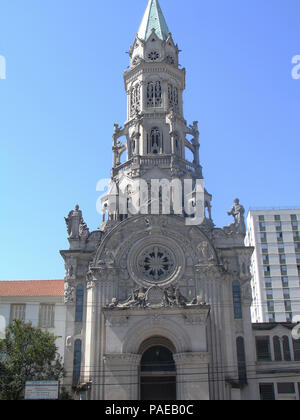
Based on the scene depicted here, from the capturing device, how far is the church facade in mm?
40812

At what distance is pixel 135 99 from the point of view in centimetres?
5847

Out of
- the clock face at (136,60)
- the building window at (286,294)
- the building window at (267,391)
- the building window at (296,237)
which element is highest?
the clock face at (136,60)

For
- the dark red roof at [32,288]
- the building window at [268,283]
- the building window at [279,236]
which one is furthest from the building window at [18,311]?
the building window at [279,236]

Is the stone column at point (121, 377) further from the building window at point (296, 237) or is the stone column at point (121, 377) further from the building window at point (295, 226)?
the building window at point (295, 226)

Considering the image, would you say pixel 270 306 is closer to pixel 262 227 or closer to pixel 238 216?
pixel 262 227

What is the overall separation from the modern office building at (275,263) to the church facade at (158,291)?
98.5 feet

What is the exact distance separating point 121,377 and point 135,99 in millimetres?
31364

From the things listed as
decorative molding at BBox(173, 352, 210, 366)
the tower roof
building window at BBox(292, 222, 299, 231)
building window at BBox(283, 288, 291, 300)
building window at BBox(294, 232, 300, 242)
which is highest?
the tower roof

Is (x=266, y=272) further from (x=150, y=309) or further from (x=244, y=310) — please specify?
(x=150, y=309)

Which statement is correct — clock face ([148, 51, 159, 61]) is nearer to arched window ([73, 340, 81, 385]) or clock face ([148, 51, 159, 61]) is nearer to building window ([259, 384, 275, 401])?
arched window ([73, 340, 81, 385])

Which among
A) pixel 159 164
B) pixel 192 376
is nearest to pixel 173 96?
pixel 159 164
